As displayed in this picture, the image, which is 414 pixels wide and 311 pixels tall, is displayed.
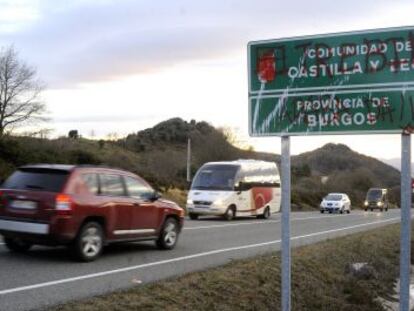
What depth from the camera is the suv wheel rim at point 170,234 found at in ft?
46.3

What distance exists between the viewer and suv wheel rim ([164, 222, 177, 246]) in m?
14.1

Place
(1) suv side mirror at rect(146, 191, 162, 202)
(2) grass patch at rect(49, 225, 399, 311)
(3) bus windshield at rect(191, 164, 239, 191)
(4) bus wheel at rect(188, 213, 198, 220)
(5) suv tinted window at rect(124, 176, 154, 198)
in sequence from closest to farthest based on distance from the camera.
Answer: (2) grass patch at rect(49, 225, 399, 311) < (5) suv tinted window at rect(124, 176, 154, 198) < (1) suv side mirror at rect(146, 191, 162, 202) < (4) bus wheel at rect(188, 213, 198, 220) < (3) bus windshield at rect(191, 164, 239, 191)

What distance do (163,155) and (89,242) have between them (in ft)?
199

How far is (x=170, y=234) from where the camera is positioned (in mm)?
14234

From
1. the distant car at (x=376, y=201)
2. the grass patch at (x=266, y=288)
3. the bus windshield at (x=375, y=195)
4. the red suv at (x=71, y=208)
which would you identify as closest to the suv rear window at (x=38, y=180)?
the red suv at (x=71, y=208)

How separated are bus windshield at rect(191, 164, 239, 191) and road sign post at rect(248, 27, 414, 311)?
21.6m

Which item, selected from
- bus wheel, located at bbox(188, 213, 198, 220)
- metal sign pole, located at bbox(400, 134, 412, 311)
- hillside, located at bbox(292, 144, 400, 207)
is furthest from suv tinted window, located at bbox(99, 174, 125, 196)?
hillside, located at bbox(292, 144, 400, 207)

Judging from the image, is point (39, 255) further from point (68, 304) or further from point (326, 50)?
point (326, 50)

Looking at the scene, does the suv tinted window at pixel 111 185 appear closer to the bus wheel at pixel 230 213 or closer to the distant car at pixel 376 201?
the bus wheel at pixel 230 213

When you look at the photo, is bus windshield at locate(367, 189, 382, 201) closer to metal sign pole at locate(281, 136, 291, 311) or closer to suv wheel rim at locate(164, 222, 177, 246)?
suv wheel rim at locate(164, 222, 177, 246)

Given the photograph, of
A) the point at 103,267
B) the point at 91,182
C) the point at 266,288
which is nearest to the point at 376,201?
the point at 91,182

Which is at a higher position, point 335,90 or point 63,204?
point 335,90

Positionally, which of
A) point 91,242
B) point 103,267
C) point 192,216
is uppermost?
point 91,242

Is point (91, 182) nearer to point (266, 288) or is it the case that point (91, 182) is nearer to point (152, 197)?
point (152, 197)
